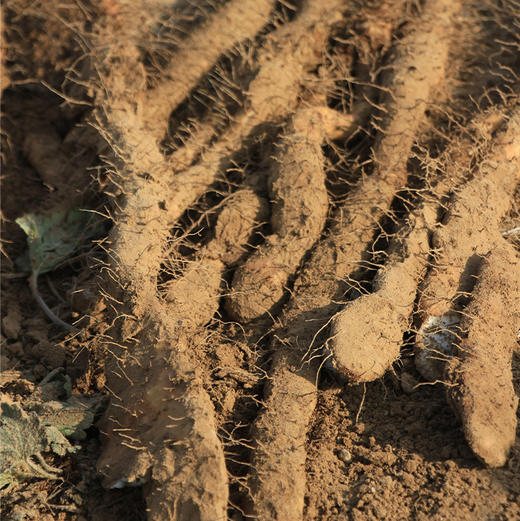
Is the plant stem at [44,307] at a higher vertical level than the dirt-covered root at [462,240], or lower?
lower

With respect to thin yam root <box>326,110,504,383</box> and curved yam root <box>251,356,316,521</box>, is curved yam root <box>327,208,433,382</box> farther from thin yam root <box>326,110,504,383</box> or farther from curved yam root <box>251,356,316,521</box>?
curved yam root <box>251,356,316,521</box>

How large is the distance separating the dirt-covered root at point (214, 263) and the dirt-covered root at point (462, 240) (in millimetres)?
711

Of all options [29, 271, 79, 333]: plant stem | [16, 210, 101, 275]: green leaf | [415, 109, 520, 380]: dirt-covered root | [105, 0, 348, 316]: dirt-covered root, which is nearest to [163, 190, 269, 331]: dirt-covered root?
[105, 0, 348, 316]: dirt-covered root

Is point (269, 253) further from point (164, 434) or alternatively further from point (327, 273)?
point (164, 434)

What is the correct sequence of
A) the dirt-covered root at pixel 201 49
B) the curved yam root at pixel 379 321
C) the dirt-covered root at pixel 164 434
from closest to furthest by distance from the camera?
the dirt-covered root at pixel 164 434 → the curved yam root at pixel 379 321 → the dirt-covered root at pixel 201 49

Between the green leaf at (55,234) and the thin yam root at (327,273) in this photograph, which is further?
the green leaf at (55,234)

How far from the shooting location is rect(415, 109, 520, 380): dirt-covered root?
2281 mm

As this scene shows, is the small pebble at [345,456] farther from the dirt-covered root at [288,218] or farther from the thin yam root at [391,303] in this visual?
the dirt-covered root at [288,218]

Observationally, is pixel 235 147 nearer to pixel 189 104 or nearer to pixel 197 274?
pixel 189 104

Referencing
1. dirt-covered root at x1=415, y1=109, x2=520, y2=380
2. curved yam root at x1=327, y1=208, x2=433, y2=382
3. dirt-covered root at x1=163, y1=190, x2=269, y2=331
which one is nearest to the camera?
curved yam root at x1=327, y1=208, x2=433, y2=382

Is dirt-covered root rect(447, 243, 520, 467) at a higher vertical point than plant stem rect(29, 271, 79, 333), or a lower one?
higher

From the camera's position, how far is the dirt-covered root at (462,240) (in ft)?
7.48

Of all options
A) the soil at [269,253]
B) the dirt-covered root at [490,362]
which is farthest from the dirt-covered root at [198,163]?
the dirt-covered root at [490,362]

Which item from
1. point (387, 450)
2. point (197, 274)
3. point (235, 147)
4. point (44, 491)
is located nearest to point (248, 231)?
point (197, 274)
